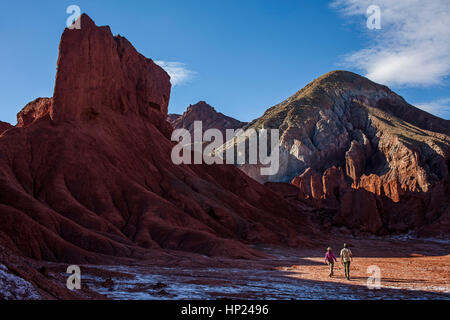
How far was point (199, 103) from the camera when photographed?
572 feet

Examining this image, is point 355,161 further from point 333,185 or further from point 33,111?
point 33,111

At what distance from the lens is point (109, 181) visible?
133 feet

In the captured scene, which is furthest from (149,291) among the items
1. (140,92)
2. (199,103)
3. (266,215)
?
(199,103)

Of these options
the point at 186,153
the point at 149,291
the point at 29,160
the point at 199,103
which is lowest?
the point at 149,291

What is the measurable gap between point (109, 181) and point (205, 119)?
429 feet

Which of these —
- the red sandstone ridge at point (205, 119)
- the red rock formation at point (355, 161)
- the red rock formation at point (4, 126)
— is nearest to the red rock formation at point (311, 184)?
the red rock formation at point (355, 161)

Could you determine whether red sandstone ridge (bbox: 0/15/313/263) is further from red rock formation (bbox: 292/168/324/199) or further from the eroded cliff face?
red rock formation (bbox: 292/168/324/199)

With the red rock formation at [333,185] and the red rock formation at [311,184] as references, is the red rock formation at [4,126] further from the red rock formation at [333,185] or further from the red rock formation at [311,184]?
the red rock formation at [333,185]

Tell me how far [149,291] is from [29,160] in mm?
29328

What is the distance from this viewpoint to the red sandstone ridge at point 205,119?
166m

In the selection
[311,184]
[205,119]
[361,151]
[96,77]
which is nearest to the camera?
[96,77]

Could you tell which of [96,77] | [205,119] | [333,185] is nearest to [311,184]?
[333,185]

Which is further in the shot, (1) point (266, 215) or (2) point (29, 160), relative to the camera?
(1) point (266, 215)
